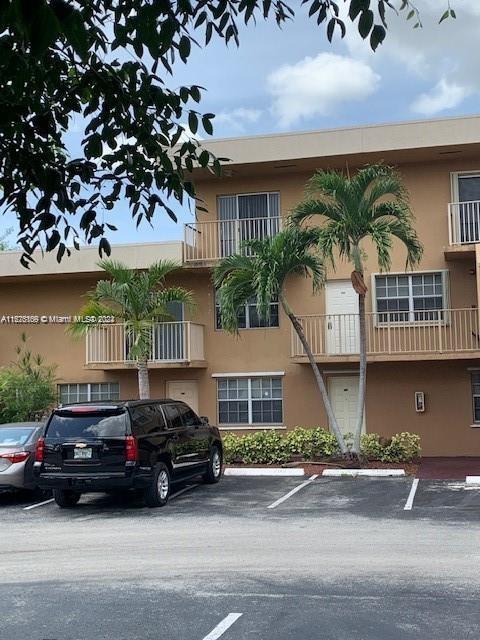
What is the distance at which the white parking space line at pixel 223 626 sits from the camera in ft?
20.1

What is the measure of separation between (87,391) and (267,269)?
8.60m

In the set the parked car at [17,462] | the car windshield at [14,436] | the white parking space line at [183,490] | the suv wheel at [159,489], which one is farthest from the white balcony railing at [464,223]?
the parked car at [17,462]

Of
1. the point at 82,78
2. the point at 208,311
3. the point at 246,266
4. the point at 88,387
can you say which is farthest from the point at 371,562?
the point at 88,387

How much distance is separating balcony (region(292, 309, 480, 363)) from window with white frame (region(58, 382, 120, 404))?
5.92 metres

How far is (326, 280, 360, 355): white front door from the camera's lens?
66.4ft

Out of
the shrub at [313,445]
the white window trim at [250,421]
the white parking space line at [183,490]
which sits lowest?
the white parking space line at [183,490]

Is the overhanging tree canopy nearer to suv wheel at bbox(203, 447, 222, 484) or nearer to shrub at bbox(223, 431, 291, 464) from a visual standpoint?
suv wheel at bbox(203, 447, 222, 484)

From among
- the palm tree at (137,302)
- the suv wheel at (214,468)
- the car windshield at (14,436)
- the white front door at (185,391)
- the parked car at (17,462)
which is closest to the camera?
the parked car at (17,462)

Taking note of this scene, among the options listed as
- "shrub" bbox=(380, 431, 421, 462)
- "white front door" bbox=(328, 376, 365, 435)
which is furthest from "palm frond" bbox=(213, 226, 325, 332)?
"white front door" bbox=(328, 376, 365, 435)

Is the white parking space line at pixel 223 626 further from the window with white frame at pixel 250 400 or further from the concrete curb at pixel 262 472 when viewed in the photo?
the window with white frame at pixel 250 400

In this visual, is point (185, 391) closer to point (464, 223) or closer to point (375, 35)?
point (464, 223)

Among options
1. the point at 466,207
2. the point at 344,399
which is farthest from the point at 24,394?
the point at 466,207

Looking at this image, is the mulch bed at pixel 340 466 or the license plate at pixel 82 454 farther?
the mulch bed at pixel 340 466

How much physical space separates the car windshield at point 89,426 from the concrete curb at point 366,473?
5.87m
